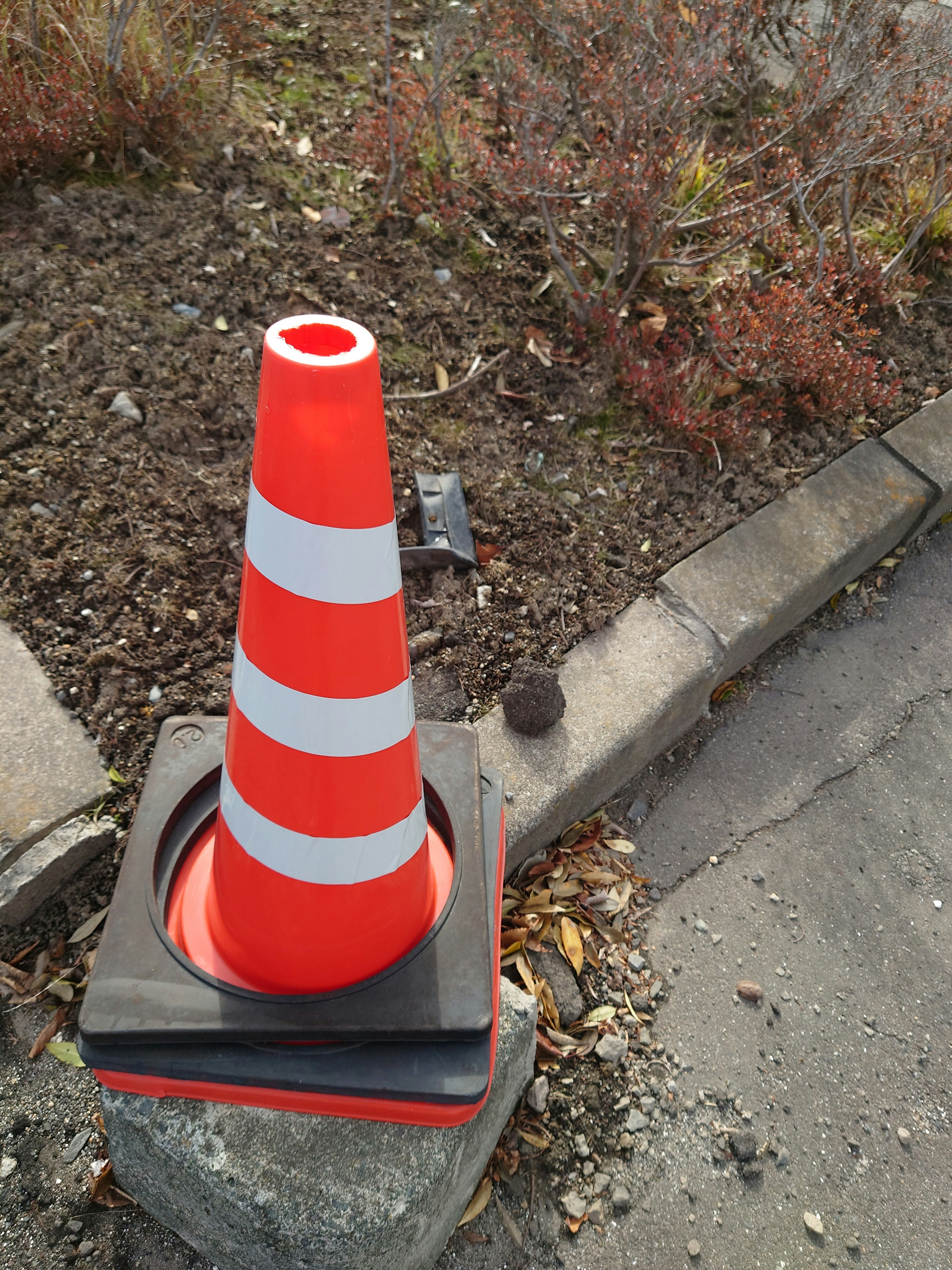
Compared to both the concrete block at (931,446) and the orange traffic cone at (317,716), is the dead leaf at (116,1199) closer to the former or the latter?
the orange traffic cone at (317,716)

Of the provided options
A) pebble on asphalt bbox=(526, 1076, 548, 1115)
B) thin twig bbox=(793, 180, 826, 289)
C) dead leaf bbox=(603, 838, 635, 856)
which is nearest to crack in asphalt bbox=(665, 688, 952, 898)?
dead leaf bbox=(603, 838, 635, 856)

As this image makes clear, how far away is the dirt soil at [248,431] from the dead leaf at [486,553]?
0.03 m

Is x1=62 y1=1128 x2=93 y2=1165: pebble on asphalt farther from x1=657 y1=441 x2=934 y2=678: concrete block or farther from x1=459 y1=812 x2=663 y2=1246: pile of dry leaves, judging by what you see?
x1=657 y1=441 x2=934 y2=678: concrete block

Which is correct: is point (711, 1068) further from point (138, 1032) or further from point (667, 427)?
point (667, 427)

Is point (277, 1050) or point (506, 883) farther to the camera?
point (506, 883)

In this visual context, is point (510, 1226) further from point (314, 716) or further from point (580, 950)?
point (314, 716)

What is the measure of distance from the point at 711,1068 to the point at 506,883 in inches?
25.0

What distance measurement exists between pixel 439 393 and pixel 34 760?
1.74 meters

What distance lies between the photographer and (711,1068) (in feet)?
6.34

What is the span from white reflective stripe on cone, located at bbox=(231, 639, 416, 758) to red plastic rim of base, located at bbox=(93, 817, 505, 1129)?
1.72 feet

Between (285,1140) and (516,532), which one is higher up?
(516,532)

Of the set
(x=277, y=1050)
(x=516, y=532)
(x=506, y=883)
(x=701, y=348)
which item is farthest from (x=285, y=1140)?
(x=701, y=348)

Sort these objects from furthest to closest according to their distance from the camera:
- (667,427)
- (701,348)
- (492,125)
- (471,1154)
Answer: (492,125), (701,348), (667,427), (471,1154)

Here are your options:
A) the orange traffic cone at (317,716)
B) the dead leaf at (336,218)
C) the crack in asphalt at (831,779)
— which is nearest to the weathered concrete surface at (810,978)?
the crack in asphalt at (831,779)
